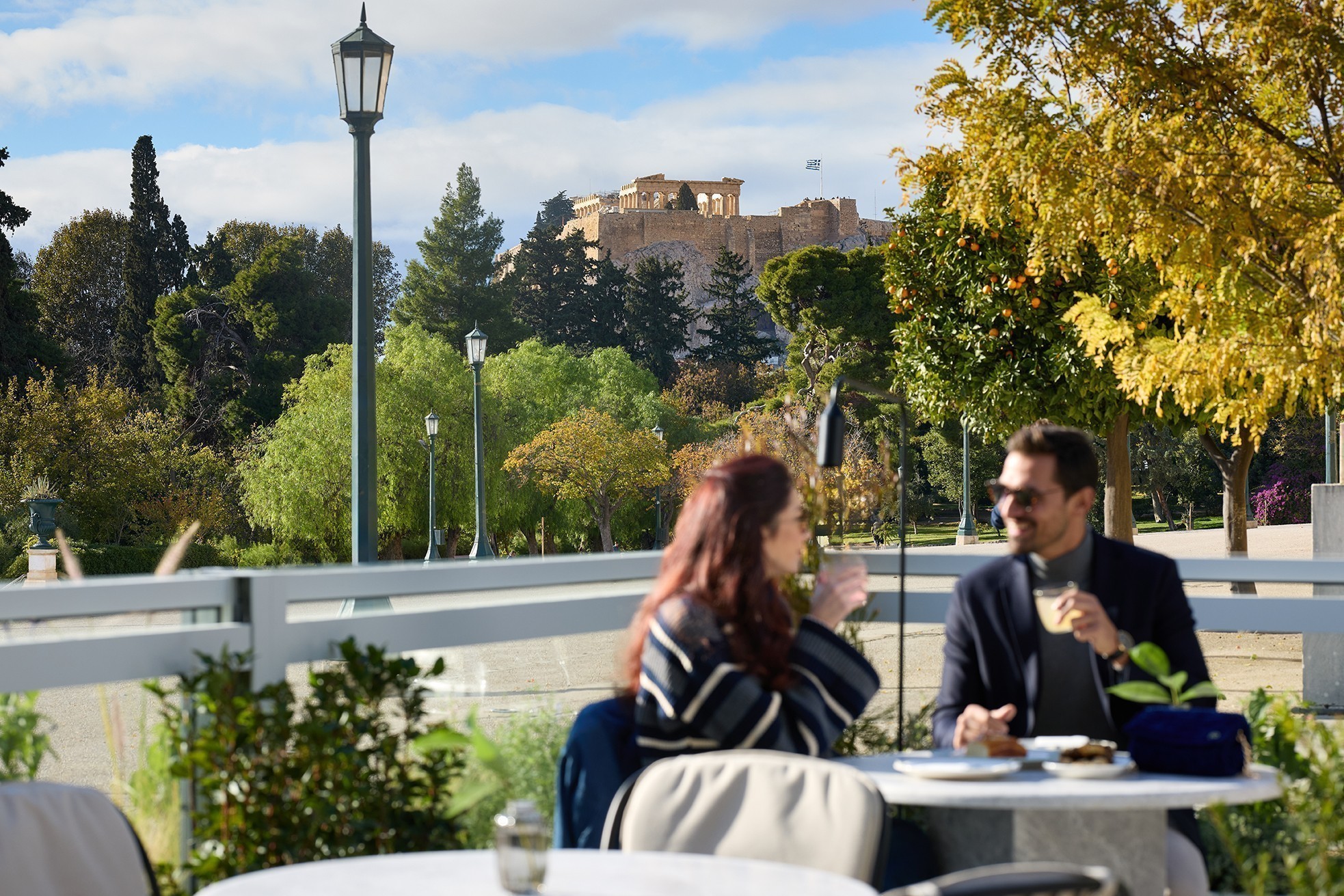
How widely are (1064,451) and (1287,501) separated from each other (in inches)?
1582

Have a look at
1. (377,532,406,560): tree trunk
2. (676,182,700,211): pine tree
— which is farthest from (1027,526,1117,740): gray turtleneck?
(676,182,700,211): pine tree

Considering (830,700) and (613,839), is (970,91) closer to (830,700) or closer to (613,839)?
(830,700)

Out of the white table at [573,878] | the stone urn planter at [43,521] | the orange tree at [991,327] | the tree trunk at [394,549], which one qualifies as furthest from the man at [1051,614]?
the tree trunk at [394,549]

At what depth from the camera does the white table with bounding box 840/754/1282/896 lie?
2.83 m

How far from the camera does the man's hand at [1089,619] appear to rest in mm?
3371

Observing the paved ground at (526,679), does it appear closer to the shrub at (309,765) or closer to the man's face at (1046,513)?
the shrub at (309,765)

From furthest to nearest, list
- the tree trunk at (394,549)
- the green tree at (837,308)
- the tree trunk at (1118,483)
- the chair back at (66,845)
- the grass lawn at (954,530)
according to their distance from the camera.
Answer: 1. the green tree at (837,308)
2. the tree trunk at (394,549)
3. the grass lawn at (954,530)
4. the tree trunk at (1118,483)
5. the chair back at (66,845)

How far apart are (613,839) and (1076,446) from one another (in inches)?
65.0

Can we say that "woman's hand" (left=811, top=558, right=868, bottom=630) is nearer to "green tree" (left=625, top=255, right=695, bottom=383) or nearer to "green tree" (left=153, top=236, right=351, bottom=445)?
"green tree" (left=153, top=236, right=351, bottom=445)

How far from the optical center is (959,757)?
3271 mm

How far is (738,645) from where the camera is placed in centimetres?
316

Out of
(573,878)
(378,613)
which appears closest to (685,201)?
(378,613)

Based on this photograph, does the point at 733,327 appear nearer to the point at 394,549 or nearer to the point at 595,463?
the point at 595,463

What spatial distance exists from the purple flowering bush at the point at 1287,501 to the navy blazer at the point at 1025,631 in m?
39.2
